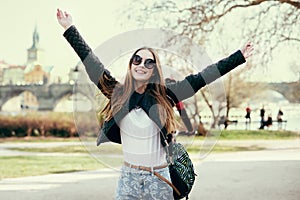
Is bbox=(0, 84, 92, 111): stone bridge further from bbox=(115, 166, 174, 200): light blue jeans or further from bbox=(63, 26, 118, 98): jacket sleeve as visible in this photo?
bbox=(115, 166, 174, 200): light blue jeans

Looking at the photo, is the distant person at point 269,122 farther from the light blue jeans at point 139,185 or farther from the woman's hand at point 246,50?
the light blue jeans at point 139,185

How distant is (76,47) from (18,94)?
22.5m

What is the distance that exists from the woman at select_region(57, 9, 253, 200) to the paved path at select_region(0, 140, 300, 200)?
300 cm

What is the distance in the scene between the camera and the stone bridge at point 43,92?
22.8 meters

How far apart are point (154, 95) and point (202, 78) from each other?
214mm

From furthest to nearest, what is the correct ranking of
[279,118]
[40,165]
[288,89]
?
1. [279,118]
2. [288,89]
3. [40,165]

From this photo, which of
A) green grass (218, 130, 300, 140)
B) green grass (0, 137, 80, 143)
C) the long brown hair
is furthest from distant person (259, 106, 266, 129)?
the long brown hair

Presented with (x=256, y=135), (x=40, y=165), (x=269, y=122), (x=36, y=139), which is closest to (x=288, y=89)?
(x=269, y=122)

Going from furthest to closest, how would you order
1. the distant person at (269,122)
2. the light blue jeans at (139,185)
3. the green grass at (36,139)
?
the distant person at (269,122), the green grass at (36,139), the light blue jeans at (139,185)

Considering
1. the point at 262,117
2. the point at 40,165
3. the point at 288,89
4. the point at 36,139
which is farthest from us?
the point at 262,117

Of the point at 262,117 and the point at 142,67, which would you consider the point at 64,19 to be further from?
the point at 262,117


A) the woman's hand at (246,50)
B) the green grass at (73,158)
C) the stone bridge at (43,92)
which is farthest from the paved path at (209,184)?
the stone bridge at (43,92)

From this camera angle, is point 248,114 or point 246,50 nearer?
point 246,50

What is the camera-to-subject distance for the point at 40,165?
30.0ft
